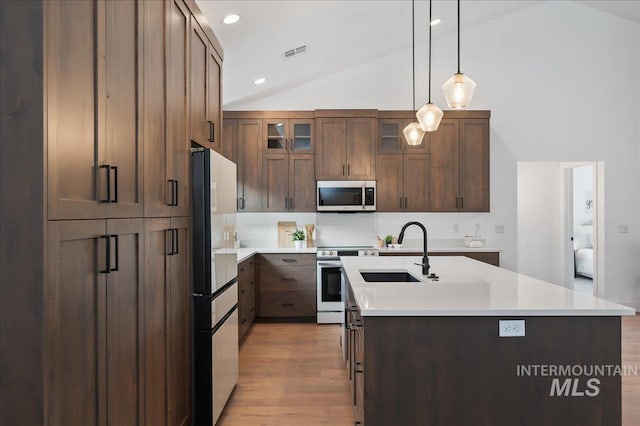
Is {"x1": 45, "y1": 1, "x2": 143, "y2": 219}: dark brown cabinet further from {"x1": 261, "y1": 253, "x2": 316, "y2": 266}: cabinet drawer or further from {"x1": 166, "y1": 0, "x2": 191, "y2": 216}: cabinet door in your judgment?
{"x1": 261, "y1": 253, "x2": 316, "y2": 266}: cabinet drawer

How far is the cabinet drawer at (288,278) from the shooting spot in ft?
17.0

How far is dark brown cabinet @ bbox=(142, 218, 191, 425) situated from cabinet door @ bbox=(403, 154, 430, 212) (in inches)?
139

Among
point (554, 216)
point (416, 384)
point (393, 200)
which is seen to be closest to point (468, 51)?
point (393, 200)

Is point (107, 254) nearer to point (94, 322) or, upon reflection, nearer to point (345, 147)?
point (94, 322)

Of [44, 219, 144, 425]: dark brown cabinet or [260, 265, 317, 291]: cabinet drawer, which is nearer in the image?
[44, 219, 144, 425]: dark brown cabinet

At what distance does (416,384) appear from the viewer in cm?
193

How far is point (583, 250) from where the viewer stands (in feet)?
25.7

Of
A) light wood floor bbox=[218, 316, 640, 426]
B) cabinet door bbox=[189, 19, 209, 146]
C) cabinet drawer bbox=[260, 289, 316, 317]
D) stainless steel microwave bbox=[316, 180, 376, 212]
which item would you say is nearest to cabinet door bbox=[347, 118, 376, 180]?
stainless steel microwave bbox=[316, 180, 376, 212]

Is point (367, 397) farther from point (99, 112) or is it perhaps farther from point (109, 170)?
point (99, 112)

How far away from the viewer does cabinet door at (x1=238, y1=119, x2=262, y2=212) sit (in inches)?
214

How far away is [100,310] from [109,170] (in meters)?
0.47

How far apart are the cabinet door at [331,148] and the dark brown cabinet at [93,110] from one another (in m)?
3.71

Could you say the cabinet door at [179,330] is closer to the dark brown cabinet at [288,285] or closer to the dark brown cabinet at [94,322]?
the dark brown cabinet at [94,322]

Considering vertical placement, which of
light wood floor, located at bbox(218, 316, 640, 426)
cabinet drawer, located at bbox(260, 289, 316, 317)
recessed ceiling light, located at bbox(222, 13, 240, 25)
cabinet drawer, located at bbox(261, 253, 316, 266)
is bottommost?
light wood floor, located at bbox(218, 316, 640, 426)
